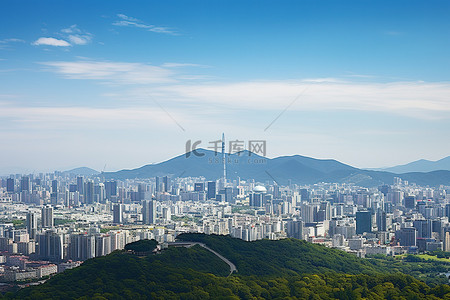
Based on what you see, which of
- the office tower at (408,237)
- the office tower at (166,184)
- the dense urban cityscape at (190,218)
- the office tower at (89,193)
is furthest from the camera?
the office tower at (166,184)

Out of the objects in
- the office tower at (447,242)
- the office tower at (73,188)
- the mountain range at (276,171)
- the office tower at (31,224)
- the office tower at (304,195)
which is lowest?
the office tower at (447,242)

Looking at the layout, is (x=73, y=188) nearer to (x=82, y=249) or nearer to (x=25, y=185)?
(x=25, y=185)

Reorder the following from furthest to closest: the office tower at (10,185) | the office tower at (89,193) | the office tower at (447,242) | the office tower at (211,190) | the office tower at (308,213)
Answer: the office tower at (10,185) < the office tower at (211,190) < the office tower at (89,193) < the office tower at (308,213) < the office tower at (447,242)

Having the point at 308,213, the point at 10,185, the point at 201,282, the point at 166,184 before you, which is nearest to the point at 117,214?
the point at 308,213

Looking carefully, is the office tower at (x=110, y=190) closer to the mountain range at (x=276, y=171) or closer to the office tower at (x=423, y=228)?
the mountain range at (x=276, y=171)

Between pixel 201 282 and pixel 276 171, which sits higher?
pixel 276 171

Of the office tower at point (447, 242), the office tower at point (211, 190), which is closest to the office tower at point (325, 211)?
the office tower at point (447, 242)

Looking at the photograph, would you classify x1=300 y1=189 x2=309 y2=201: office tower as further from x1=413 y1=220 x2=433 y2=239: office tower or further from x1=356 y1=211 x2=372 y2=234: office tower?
x1=413 y1=220 x2=433 y2=239: office tower
